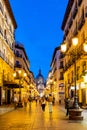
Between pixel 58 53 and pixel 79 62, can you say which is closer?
pixel 79 62

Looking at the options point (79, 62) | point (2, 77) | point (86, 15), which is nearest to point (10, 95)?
point (2, 77)

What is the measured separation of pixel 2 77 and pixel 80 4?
60.5ft

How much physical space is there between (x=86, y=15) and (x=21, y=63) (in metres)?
69.5

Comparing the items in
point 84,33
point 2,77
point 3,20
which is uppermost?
point 3,20

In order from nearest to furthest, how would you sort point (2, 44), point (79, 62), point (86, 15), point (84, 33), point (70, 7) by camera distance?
point (86, 15)
point (84, 33)
point (79, 62)
point (2, 44)
point (70, 7)

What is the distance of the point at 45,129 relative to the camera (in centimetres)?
1884

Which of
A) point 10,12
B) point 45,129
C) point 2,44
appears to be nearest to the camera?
point 45,129

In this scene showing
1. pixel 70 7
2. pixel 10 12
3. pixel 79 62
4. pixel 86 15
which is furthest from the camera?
pixel 10 12

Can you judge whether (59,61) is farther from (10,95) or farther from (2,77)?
(2,77)

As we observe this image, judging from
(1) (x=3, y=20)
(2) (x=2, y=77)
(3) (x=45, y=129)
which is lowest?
(3) (x=45, y=129)

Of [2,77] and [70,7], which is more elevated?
[70,7]

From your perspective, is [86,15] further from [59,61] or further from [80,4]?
[59,61]

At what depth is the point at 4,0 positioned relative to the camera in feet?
192

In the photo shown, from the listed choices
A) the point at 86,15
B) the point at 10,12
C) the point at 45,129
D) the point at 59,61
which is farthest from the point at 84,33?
the point at 59,61
